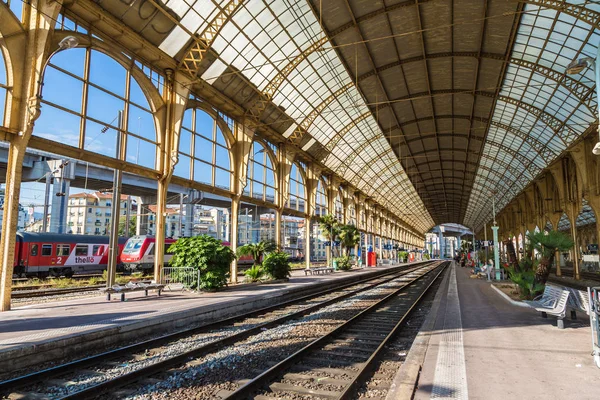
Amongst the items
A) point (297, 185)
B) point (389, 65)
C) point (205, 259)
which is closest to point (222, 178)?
point (205, 259)

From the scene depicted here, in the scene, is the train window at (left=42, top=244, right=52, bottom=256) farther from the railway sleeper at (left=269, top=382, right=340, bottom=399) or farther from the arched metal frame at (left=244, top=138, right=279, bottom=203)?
the railway sleeper at (left=269, top=382, right=340, bottom=399)

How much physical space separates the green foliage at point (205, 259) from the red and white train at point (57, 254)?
13843 mm

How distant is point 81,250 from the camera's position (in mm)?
28078

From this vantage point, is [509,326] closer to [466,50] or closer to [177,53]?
[177,53]

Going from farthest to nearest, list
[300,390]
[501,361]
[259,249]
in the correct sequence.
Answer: [259,249], [501,361], [300,390]

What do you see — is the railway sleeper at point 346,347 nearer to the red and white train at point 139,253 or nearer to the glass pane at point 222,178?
the glass pane at point 222,178

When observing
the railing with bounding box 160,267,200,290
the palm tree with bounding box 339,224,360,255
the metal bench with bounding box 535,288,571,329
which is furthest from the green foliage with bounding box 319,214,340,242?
the metal bench with bounding box 535,288,571,329

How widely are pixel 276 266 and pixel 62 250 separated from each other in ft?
50.5

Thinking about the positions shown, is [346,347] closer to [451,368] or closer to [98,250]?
[451,368]

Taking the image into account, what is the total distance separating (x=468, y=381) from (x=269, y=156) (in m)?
26.4

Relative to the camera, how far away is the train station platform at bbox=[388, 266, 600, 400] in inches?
202

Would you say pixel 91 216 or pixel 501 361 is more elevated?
pixel 91 216

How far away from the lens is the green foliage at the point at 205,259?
17094mm

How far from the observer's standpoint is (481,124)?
39.0 metres
